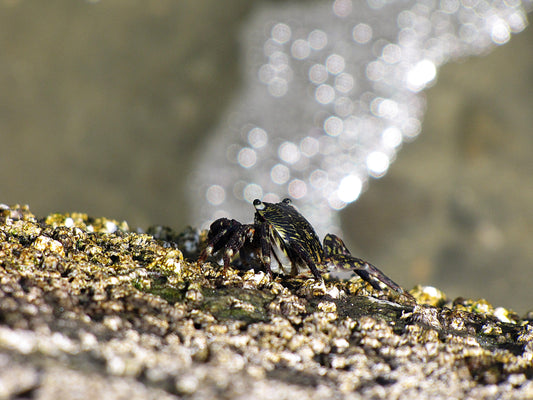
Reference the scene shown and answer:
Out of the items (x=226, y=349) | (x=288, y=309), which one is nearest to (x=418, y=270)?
(x=288, y=309)

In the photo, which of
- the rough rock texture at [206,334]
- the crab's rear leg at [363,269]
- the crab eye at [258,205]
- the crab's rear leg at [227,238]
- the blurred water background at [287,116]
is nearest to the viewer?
the rough rock texture at [206,334]

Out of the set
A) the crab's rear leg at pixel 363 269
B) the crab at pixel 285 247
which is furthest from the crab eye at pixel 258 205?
the crab's rear leg at pixel 363 269

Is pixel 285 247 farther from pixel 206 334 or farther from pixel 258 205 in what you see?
pixel 206 334

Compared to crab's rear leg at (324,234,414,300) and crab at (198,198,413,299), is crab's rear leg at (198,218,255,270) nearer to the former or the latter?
crab at (198,198,413,299)

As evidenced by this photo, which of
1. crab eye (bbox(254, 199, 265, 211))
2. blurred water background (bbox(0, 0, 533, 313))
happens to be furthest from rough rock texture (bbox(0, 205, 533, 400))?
blurred water background (bbox(0, 0, 533, 313))

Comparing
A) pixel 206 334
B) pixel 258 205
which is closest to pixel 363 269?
pixel 258 205

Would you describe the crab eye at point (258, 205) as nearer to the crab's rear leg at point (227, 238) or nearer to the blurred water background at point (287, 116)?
the crab's rear leg at point (227, 238)
